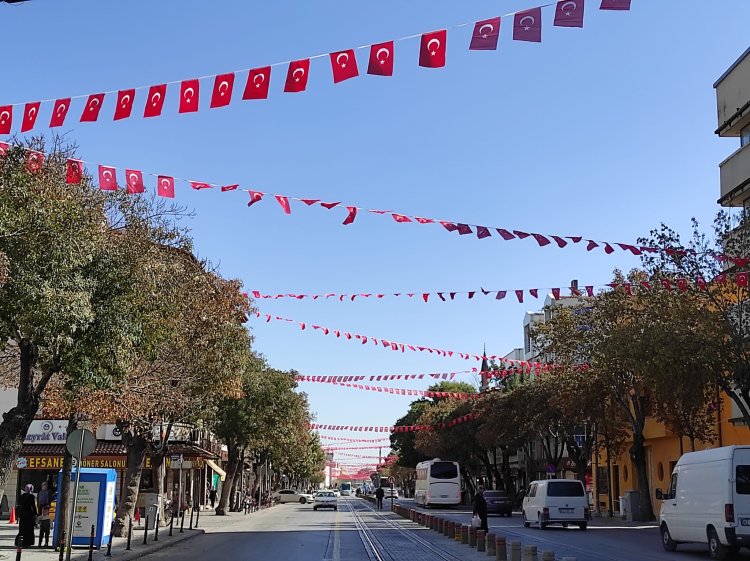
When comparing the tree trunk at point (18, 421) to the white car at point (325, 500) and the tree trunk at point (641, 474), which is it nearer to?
the tree trunk at point (641, 474)

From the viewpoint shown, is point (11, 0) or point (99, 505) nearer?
point (11, 0)

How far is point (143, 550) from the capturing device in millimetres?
24250

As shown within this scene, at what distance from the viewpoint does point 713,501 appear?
2045cm

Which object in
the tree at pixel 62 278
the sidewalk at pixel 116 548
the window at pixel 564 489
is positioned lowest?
the sidewalk at pixel 116 548

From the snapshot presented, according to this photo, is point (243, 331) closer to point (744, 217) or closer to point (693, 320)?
point (693, 320)

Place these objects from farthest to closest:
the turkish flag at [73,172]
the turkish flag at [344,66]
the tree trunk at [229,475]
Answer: the tree trunk at [229,475] < the turkish flag at [73,172] < the turkish flag at [344,66]

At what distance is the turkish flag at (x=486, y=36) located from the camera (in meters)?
13.1

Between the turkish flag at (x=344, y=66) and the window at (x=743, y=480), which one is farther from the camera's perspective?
the window at (x=743, y=480)

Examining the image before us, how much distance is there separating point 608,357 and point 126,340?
A: 19525 millimetres

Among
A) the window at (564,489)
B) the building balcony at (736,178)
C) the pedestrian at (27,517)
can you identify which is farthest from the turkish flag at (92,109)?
the window at (564,489)

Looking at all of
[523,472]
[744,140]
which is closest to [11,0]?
[744,140]

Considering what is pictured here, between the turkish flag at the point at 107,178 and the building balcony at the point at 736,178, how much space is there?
22484 millimetres

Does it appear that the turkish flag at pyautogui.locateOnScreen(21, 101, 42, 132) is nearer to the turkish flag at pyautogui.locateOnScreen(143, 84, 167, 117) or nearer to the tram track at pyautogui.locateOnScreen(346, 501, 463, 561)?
the turkish flag at pyautogui.locateOnScreen(143, 84, 167, 117)

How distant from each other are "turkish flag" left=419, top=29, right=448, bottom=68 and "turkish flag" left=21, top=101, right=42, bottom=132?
7.57 m
